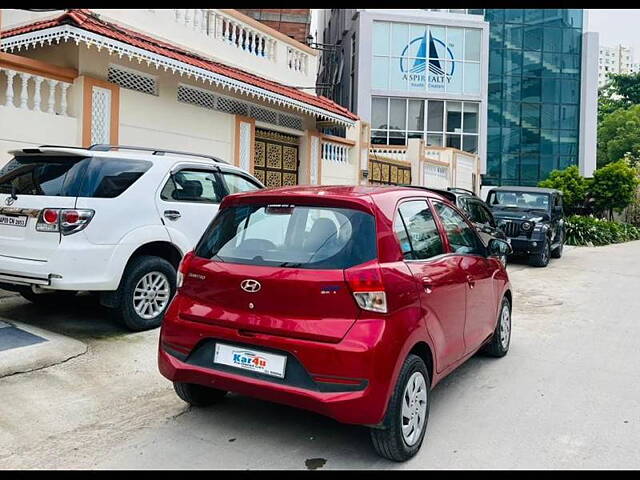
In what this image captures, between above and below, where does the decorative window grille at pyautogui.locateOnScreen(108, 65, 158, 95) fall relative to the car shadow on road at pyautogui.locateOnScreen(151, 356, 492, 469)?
above

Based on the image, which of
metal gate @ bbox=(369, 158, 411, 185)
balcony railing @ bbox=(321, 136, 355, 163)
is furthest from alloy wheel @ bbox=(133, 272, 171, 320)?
metal gate @ bbox=(369, 158, 411, 185)

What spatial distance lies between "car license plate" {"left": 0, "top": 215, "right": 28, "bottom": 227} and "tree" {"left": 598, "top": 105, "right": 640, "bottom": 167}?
136 feet

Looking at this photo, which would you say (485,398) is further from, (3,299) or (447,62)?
(447,62)

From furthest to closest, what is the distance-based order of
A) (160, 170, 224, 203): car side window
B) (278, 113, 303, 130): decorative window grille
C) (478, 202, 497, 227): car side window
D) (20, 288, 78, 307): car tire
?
(278, 113, 303, 130): decorative window grille < (478, 202, 497, 227): car side window < (20, 288, 78, 307): car tire < (160, 170, 224, 203): car side window

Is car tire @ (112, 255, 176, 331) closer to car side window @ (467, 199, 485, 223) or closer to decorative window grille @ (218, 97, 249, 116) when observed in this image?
decorative window grille @ (218, 97, 249, 116)

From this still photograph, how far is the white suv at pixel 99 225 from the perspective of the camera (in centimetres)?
514

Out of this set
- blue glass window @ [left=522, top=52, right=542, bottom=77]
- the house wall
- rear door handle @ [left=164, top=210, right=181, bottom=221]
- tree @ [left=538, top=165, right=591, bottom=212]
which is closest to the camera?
rear door handle @ [left=164, top=210, right=181, bottom=221]

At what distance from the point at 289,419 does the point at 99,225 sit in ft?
8.46

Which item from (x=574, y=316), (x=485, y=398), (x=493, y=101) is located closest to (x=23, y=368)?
(x=485, y=398)

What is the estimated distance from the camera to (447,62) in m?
26.7

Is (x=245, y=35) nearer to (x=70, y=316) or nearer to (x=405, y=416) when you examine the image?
(x=70, y=316)

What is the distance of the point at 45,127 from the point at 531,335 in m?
6.58

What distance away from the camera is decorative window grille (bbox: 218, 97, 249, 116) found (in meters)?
10.7

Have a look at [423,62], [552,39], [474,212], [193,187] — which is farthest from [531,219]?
[552,39]
